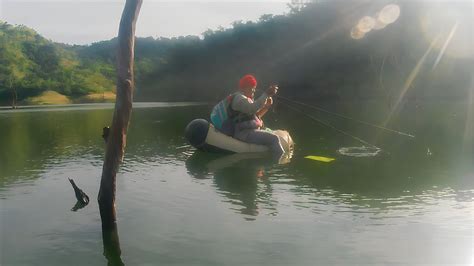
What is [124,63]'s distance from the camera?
7.60m

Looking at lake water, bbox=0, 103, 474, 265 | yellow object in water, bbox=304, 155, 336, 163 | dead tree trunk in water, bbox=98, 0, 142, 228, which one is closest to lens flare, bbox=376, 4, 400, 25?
lake water, bbox=0, 103, 474, 265

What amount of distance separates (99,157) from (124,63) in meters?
9.88

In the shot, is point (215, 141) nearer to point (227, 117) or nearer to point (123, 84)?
point (227, 117)

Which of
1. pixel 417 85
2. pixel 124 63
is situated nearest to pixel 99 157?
pixel 124 63

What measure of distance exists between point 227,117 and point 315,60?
2201 inches

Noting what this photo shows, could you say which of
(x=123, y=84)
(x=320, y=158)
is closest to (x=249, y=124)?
(x=320, y=158)

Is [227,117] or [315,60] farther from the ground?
[315,60]

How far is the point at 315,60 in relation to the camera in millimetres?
70312

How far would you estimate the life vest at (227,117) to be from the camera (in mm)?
16094

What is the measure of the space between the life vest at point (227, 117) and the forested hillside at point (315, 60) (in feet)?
98.1

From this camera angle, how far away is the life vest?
16094mm

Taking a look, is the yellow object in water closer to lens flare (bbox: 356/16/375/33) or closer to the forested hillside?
the forested hillside

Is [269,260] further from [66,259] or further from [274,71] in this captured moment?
[274,71]

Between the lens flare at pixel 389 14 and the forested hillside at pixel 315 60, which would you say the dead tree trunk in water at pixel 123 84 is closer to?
the forested hillside at pixel 315 60
